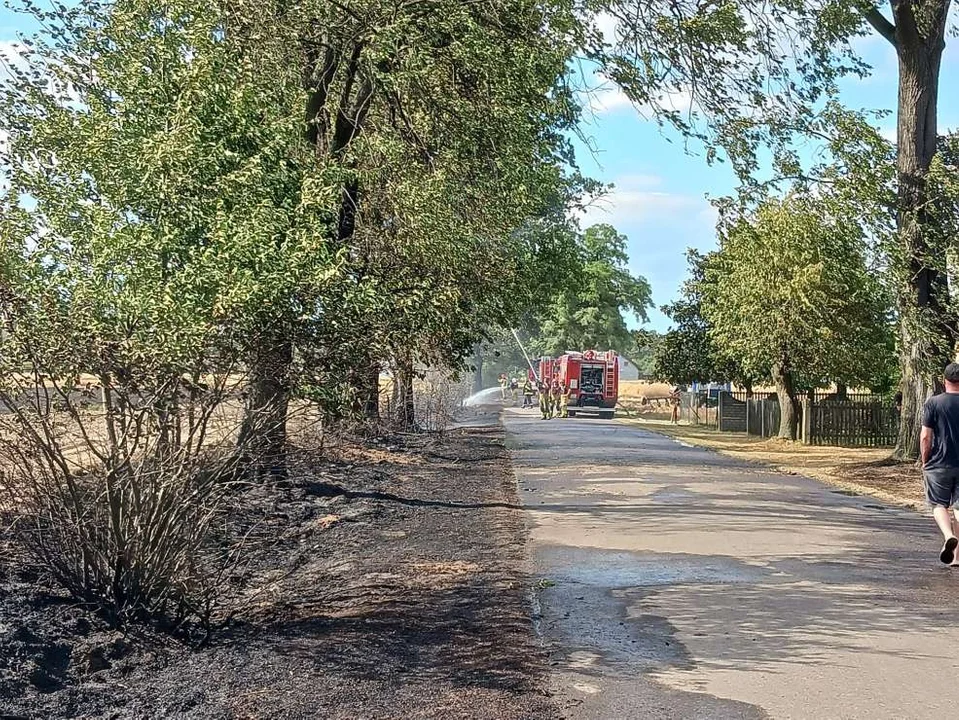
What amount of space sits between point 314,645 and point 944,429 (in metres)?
6.18

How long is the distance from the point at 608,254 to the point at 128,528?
3416 inches

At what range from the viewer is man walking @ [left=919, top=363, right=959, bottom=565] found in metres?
10.1

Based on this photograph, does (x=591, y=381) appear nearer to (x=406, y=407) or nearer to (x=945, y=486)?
(x=406, y=407)

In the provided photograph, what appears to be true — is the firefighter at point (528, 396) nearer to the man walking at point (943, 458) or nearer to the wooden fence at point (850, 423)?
the wooden fence at point (850, 423)

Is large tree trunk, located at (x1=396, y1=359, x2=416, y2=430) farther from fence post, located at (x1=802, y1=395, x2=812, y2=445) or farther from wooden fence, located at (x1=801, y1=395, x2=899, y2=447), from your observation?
wooden fence, located at (x1=801, y1=395, x2=899, y2=447)

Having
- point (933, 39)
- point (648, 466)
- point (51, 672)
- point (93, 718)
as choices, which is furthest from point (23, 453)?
point (933, 39)

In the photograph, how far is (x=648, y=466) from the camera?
21.8 metres

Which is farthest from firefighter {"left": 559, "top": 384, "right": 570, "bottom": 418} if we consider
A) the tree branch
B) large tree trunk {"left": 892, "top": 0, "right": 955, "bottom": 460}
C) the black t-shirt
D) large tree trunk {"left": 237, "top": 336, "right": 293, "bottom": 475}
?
large tree trunk {"left": 237, "top": 336, "right": 293, "bottom": 475}

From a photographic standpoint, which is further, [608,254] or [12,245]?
[608,254]

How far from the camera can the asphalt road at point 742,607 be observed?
607 centimetres

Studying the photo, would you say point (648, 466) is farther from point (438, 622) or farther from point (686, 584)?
point (438, 622)

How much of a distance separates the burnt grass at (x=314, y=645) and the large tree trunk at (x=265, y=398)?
2.14 feet

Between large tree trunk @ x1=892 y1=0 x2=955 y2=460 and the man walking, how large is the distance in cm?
1087

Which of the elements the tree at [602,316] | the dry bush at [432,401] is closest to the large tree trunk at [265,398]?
the dry bush at [432,401]
